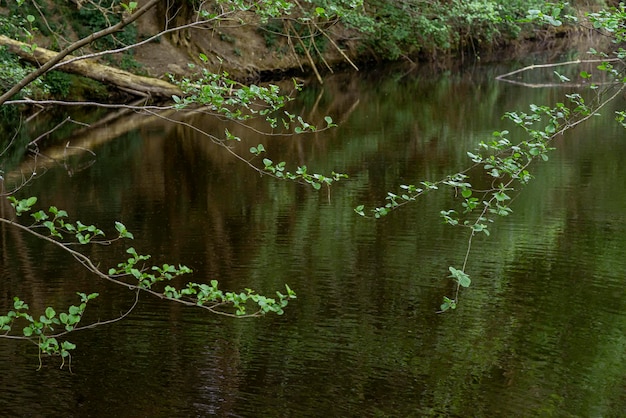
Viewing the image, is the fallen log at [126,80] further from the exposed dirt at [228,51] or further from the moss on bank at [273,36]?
the exposed dirt at [228,51]

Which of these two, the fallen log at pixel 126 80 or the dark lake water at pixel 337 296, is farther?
the fallen log at pixel 126 80

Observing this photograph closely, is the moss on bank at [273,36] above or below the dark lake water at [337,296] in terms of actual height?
above

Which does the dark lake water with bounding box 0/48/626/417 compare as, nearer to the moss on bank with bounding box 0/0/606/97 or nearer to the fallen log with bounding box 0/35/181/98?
the fallen log with bounding box 0/35/181/98

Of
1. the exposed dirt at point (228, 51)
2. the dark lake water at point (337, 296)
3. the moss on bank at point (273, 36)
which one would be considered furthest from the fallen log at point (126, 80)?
the dark lake water at point (337, 296)

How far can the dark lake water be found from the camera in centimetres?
679

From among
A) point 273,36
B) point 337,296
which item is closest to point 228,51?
point 273,36

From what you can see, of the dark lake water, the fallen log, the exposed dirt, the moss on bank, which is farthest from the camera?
the exposed dirt

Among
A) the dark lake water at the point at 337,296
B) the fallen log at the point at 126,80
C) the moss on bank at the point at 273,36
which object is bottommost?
the dark lake water at the point at 337,296

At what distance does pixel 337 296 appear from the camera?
8953 millimetres

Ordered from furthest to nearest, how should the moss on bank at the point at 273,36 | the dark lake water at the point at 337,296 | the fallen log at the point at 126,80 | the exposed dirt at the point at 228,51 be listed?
the exposed dirt at the point at 228,51, the moss on bank at the point at 273,36, the fallen log at the point at 126,80, the dark lake water at the point at 337,296

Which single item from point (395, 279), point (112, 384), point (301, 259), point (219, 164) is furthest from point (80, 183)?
point (112, 384)

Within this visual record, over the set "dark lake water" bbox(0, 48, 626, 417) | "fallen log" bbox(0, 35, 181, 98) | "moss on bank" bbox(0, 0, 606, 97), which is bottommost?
"dark lake water" bbox(0, 48, 626, 417)

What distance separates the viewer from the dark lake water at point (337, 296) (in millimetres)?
6789

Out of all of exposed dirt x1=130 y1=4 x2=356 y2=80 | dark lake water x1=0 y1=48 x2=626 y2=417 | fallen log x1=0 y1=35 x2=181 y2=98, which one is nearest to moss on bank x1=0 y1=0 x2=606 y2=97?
exposed dirt x1=130 y1=4 x2=356 y2=80
